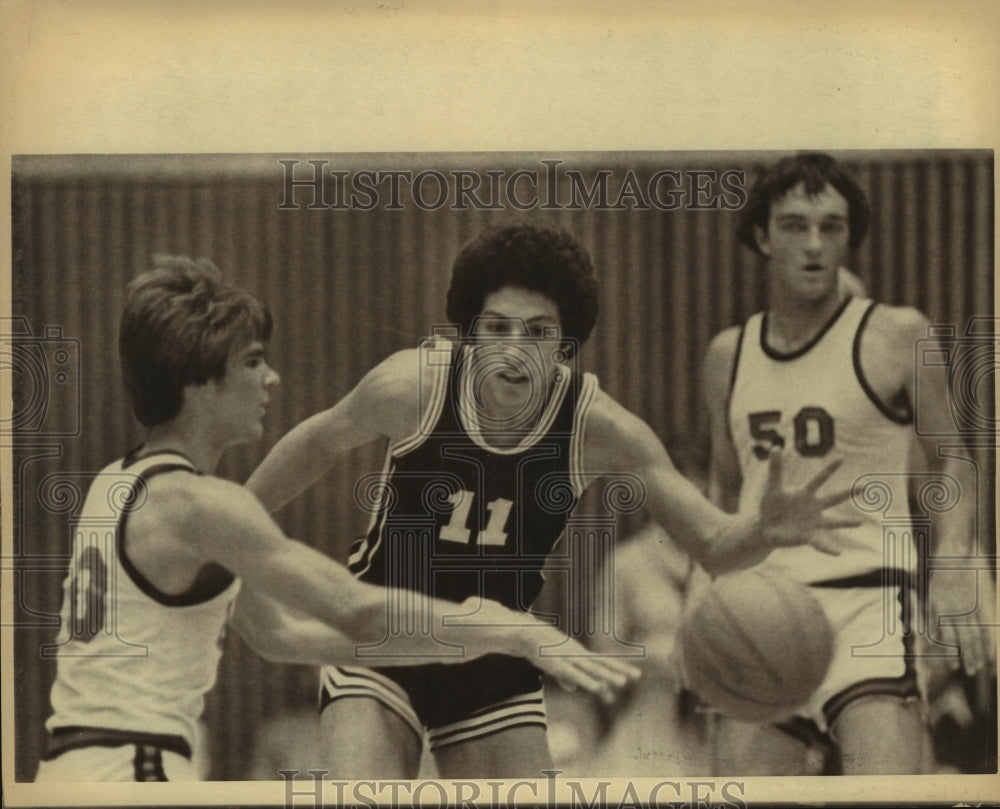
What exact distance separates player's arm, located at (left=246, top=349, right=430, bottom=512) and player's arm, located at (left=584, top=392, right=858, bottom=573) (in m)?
0.70

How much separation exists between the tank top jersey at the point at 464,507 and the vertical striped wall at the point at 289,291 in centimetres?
14

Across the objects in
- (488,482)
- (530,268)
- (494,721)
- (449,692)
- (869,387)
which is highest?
(530,268)

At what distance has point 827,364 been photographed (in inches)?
152

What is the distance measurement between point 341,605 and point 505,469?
784 mm

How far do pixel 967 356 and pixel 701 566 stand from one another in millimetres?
1279

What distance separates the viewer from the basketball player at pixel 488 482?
12.4ft

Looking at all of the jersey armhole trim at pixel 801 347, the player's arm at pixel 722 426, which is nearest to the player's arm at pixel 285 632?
the player's arm at pixel 722 426

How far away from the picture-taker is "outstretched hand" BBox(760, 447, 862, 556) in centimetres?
383

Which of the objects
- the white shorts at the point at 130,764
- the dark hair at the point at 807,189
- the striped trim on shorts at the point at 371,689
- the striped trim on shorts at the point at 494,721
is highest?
the dark hair at the point at 807,189

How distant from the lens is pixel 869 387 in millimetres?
3854

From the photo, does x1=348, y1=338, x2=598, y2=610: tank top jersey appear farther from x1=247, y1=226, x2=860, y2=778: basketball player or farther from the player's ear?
the player's ear

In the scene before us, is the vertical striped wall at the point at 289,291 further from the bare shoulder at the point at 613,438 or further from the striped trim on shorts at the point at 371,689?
the striped trim on shorts at the point at 371,689

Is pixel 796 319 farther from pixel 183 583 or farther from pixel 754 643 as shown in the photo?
pixel 183 583

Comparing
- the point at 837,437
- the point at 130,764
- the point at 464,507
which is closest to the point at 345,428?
the point at 464,507
